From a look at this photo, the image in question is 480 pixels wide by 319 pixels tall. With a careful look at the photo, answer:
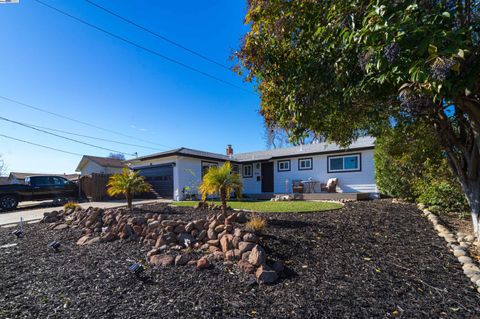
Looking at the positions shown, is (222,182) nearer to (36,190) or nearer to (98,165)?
(36,190)

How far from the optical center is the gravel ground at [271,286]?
2.38 m

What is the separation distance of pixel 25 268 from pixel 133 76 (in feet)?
33.4

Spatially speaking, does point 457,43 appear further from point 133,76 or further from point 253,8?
point 133,76

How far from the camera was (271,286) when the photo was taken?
2.78m

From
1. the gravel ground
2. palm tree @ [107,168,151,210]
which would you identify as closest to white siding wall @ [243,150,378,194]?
the gravel ground

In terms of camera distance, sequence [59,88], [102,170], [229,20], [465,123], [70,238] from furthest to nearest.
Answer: [102,170] < [59,88] < [229,20] < [70,238] < [465,123]

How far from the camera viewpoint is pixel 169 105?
52.1 feet

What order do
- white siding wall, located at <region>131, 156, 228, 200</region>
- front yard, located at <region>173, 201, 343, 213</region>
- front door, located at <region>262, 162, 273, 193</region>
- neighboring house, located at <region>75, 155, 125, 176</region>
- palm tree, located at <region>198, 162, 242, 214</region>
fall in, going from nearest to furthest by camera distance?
palm tree, located at <region>198, 162, 242, 214</region> → front yard, located at <region>173, 201, 343, 213</region> → white siding wall, located at <region>131, 156, 228, 200</region> → front door, located at <region>262, 162, 273, 193</region> → neighboring house, located at <region>75, 155, 125, 176</region>

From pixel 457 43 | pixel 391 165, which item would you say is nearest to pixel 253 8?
pixel 457 43

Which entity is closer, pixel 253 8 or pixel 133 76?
pixel 253 8

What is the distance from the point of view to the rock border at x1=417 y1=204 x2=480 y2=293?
3041mm

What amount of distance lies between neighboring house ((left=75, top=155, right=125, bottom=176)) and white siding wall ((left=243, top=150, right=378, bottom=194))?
16.6 meters

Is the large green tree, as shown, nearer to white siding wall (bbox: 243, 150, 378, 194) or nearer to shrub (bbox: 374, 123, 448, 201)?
shrub (bbox: 374, 123, 448, 201)

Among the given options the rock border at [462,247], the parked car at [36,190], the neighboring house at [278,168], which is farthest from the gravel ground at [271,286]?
the parked car at [36,190]
